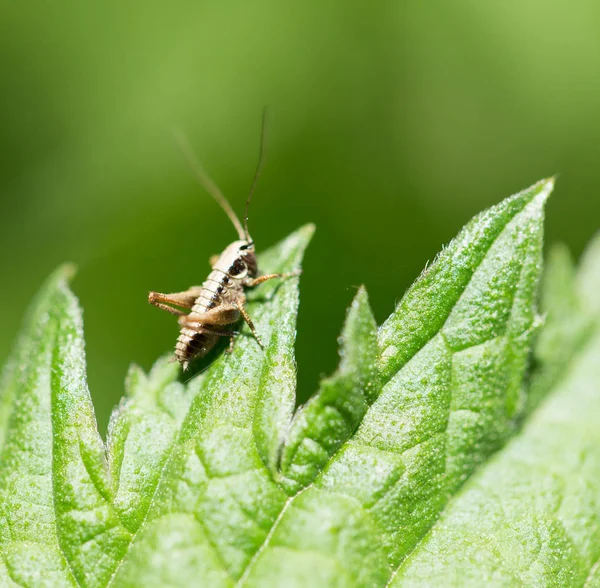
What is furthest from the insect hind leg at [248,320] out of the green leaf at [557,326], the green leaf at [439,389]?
the green leaf at [557,326]

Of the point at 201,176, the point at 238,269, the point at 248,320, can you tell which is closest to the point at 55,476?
the point at 248,320

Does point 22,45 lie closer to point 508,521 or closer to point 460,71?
point 460,71

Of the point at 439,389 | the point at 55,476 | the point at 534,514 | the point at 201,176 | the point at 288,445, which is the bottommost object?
the point at 534,514

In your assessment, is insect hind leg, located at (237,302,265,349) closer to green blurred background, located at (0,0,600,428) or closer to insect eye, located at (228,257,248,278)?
insect eye, located at (228,257,248,278)

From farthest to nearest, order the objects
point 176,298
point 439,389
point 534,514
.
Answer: point 176,298 < point 534,514 < point 439,389

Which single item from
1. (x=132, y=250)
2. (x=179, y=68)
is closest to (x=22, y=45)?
(x=179, y=68)

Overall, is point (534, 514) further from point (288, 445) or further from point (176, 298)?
point (176, 298)
